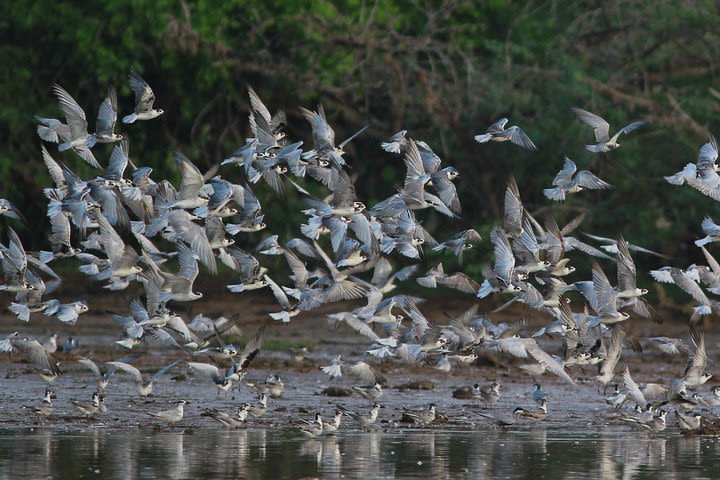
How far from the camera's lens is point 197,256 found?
59.4ft

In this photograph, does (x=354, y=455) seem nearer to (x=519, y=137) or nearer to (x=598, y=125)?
(x=519, y=137)

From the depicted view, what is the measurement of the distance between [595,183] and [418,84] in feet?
43.2

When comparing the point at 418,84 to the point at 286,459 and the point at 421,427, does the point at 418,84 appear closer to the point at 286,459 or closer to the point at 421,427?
the point at 421,427

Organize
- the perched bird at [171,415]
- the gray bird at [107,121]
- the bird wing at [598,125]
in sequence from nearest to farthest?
the perched bird at [171,415], the gray bird at [107,121], the bird wing at [598,125]

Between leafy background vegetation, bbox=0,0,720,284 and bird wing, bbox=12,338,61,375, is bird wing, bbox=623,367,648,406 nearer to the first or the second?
bird wing, bbox=12,338,61,375

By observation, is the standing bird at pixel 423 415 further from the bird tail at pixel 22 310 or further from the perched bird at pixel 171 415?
the bird tail at pixel 22 310

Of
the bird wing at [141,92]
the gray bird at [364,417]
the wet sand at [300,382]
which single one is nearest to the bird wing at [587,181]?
the wet sand at [300,382]

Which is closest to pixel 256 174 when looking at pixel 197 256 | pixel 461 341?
pixel 197 256

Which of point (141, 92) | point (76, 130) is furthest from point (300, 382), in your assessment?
point (141, 92)

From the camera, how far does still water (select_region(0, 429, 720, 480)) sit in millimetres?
14156

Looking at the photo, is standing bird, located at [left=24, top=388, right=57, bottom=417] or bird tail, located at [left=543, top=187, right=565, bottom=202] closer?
standing bird, located at [left=24, top=388, right=57, bottom=417]

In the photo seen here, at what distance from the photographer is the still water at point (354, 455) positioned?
46.4 ft

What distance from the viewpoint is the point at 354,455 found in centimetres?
1557

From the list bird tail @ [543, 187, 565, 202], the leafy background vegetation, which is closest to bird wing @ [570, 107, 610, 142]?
bird tail @ [543, 187, 565, 202]
